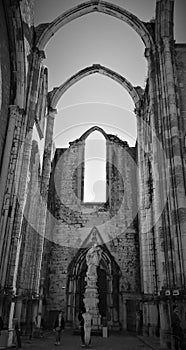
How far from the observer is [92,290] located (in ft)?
34.4

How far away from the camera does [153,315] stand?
371 inches

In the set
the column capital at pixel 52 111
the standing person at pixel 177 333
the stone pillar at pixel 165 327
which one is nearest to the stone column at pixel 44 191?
the column capital at pixel 52 111

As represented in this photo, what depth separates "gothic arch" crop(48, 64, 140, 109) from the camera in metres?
14.1

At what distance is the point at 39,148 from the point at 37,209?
2704mm

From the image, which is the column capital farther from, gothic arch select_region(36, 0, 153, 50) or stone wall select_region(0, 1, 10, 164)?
stone wall select_region(0, 1, 10, 164)

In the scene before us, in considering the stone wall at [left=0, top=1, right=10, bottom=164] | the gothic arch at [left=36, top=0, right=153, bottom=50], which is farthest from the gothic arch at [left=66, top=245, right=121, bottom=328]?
the gothic arch at [left=36, top=0, right=153, bottom=50]

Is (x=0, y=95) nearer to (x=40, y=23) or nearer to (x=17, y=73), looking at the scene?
(x=17, y=73)

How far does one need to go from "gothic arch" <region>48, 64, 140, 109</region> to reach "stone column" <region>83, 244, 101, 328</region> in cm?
776

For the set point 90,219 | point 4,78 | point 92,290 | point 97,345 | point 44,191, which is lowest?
point 97,345

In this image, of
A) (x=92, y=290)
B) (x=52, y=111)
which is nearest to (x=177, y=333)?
(x=92, y=290)

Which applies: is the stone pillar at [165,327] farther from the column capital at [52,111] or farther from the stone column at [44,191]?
the column capital at [52,111]

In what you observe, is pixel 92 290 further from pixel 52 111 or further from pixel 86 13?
pixel 86 13

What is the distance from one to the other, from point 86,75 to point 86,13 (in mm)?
3263

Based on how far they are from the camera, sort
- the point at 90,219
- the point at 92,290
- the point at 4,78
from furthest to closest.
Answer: the point at 90,219 → the point at 92,290 → the point at 4,78
